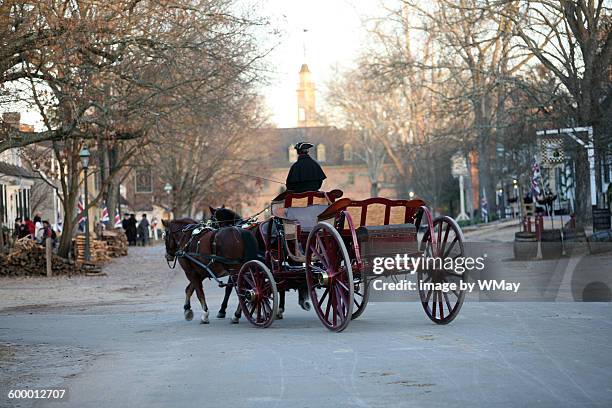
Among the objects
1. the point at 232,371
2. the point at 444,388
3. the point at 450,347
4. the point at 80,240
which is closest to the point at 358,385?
the point at 444,388

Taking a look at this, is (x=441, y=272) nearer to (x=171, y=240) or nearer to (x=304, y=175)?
(x=304, y=175)

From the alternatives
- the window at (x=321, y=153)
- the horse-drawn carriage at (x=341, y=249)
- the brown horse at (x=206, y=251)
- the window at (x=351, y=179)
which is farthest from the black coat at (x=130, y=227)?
the window at (x=351, y=179)

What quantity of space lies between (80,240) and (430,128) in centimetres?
3371

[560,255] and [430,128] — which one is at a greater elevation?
[430,128]

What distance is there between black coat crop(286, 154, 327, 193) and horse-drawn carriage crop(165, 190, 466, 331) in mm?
574

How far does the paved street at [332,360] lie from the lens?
902cm

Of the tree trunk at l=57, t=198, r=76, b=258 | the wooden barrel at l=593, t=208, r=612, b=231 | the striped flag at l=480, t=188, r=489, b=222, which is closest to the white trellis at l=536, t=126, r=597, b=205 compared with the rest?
the wooden barrel at l=593, t=208, r=612, b=231

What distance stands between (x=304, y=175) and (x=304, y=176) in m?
0.01

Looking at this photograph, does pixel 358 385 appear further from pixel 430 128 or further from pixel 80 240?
pixel 430 128

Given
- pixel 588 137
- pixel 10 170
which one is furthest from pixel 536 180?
pixel 10 170

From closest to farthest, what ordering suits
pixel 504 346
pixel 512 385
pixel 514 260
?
pixel 512 385 → pixel 504 346 → pixel 514 260

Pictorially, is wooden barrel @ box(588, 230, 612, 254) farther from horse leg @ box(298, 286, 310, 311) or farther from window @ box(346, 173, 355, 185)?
window @ box(346, 173, 355, 185)

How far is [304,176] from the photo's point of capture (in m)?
15.6

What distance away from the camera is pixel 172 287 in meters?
28.9
